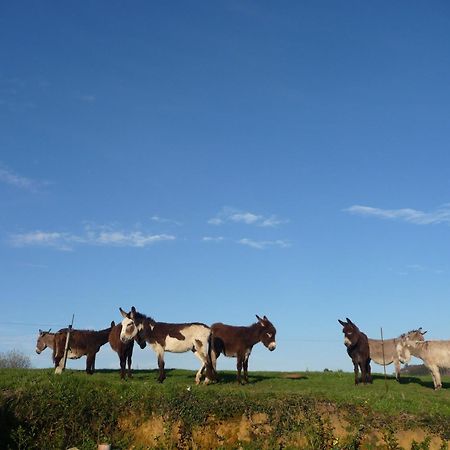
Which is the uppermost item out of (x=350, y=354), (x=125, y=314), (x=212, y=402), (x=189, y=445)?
(x=125, y=314)

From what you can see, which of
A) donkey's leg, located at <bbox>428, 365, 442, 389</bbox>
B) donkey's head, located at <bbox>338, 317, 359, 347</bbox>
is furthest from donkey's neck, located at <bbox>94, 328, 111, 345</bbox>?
donkey's leg, located at <bbox>428, 365, 442, 389</bbox>

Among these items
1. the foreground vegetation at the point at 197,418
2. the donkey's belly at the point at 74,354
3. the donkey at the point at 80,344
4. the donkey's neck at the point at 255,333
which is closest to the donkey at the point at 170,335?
the donkey's neck at the point at 255,333

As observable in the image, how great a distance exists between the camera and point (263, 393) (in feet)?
61.5

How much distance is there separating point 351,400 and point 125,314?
1173cm

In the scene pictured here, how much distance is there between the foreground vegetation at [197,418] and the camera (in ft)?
54.0

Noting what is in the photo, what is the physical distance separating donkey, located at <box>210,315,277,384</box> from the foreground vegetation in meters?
6.58

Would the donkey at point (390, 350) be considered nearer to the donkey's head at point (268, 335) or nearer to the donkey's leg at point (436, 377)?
the donkey's leg at point (436, 377)

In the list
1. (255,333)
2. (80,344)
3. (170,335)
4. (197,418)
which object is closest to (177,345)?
(170,335)

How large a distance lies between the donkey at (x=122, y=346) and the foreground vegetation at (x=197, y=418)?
5.80 m

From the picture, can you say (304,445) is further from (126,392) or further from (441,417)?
(126,392)

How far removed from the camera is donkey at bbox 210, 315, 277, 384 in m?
25.2

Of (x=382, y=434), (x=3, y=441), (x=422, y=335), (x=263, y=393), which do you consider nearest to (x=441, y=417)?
(x=382, y=434)

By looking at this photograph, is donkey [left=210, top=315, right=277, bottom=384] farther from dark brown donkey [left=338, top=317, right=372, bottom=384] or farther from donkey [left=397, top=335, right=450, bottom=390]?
donkey [left=397, top=335, right=450, bottom=390]

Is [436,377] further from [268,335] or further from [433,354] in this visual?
[268,335]
